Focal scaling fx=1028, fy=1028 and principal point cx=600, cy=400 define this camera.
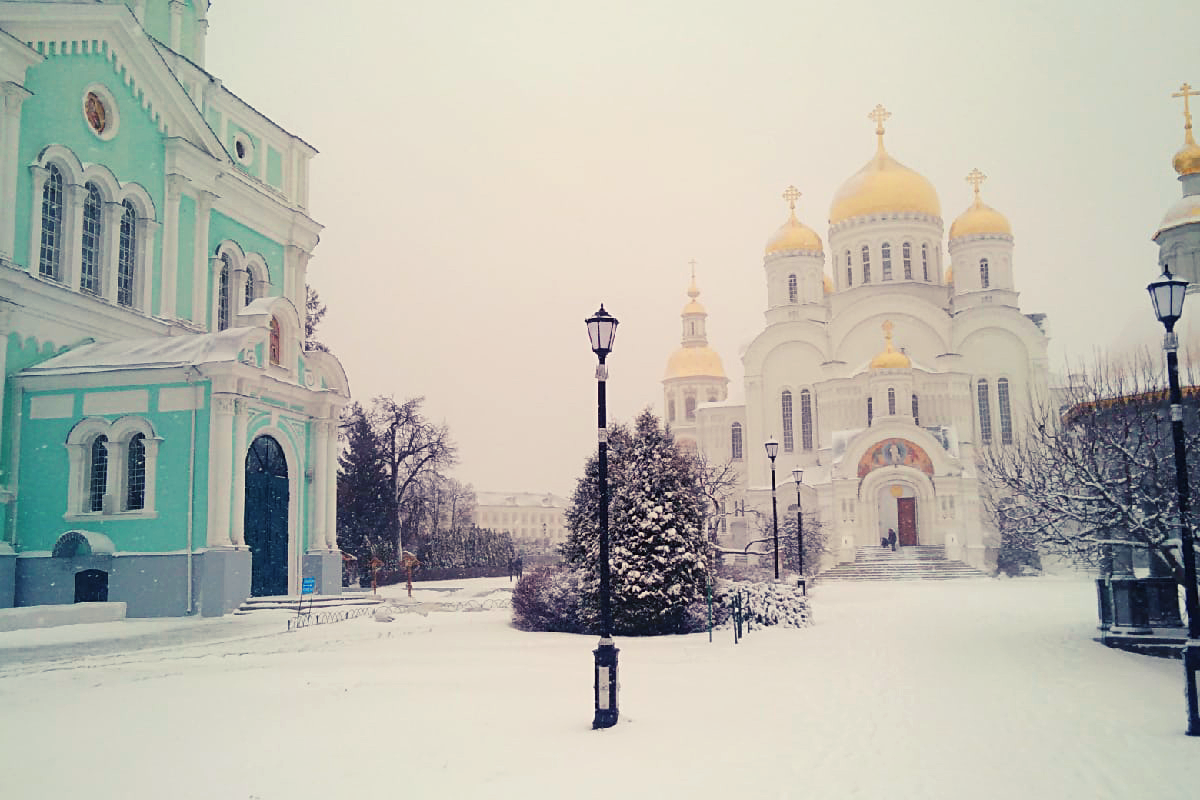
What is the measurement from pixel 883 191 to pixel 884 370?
11844 mm

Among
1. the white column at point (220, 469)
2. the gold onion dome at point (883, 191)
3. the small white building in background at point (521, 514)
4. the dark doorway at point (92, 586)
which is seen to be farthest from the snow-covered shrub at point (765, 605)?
the small white building in background at point (521, 514)

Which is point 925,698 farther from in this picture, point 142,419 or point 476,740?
point 142,419

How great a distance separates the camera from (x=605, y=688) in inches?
396

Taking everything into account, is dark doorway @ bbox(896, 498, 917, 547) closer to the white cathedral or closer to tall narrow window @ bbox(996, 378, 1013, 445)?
the white cathedral

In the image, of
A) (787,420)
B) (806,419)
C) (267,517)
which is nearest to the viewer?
(267,517)

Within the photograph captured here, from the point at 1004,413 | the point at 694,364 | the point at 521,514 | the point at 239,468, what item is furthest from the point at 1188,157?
the point at 521,514

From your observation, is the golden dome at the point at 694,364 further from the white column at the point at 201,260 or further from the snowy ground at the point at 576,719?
the snowy ground at the point at 576,719

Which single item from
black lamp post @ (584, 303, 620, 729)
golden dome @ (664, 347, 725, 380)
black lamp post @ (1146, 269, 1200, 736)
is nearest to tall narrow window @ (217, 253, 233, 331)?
black lamp post @ (584, 303, 620, 729)

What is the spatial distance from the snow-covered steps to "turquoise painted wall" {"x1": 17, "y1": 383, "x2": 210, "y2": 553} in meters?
1.88

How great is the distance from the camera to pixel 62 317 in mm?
22594

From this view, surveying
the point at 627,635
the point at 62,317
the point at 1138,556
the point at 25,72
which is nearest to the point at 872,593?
the point at 1138,556

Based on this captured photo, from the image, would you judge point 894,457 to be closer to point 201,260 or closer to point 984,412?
point 984,412

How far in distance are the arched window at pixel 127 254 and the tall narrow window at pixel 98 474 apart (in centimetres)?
397

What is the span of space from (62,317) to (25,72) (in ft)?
17.0
